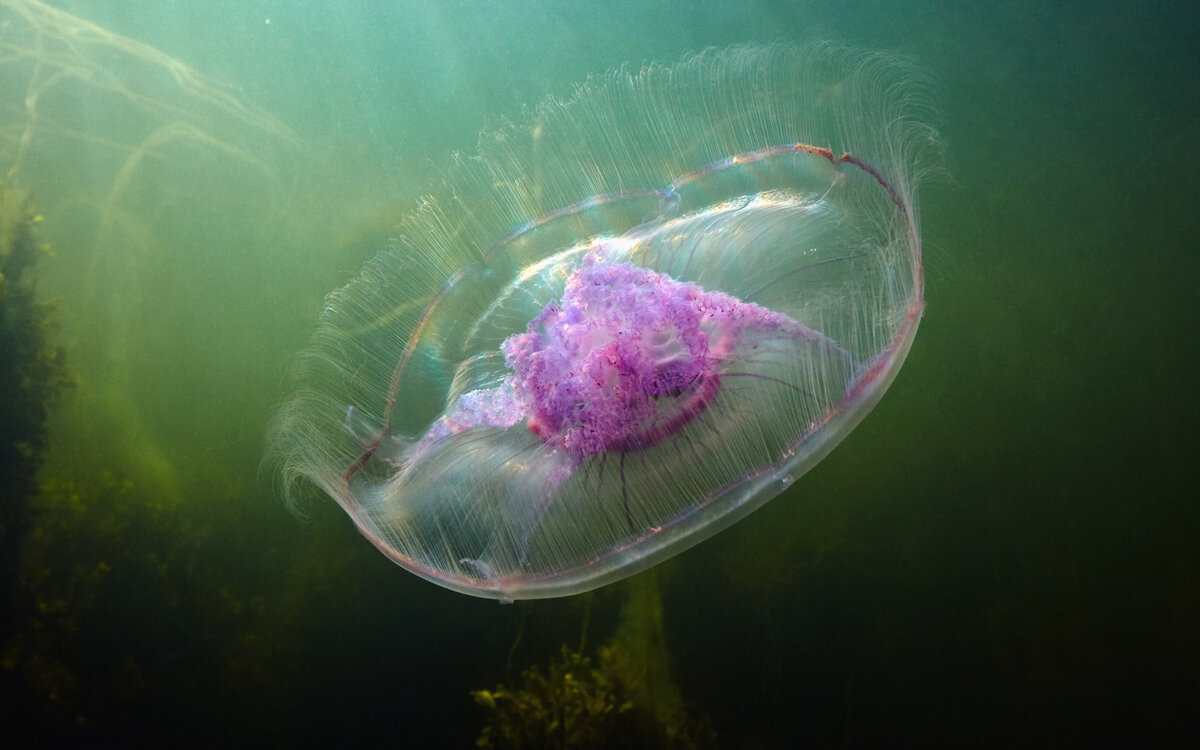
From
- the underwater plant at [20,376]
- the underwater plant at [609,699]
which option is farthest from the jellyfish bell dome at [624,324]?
the underwater plant at [20,376]

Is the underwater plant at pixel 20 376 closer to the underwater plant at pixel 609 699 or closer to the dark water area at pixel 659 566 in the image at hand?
the dark water area at pixel 659 566

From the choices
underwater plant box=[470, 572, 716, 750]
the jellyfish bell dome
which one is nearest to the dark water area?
underwater plant box=[470, 572, 716, 750]

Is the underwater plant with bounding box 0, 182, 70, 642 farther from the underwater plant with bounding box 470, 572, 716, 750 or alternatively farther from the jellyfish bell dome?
the underwater plant with bounding box 470, 572, 716, 750

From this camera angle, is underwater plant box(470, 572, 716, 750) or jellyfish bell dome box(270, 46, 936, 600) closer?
jellyfish bell dome box(270, 46, 936, 600)

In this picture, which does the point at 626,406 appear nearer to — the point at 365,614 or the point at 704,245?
the point at 704,245

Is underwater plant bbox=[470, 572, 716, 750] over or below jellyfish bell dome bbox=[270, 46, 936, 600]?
below

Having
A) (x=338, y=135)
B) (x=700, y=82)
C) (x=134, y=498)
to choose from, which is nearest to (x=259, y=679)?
(x=134, y=498)

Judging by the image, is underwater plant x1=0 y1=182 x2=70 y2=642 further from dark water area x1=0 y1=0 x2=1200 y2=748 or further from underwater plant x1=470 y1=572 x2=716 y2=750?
underwater plant x1=470 y1=572 x2=716 y2=750
